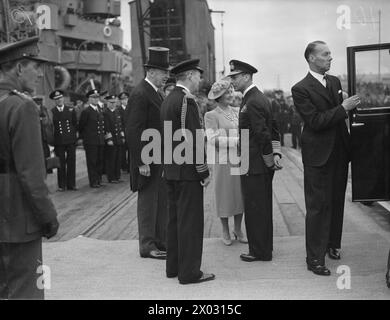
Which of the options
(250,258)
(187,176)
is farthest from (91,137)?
(187,176)

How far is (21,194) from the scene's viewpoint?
132 inches

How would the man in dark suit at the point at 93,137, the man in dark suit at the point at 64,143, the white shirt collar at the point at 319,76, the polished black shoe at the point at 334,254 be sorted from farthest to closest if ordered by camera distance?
the man in dark suit at the point at 93,137, the man in dark suit at the point at 64,143, the polished black shoe at the point at 334,254, the white shirt collar at the point at 319,76

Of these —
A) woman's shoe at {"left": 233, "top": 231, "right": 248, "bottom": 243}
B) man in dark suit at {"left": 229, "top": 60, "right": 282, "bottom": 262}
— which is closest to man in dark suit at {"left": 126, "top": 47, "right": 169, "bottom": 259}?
man in dark suit at {"left": 229, "top": 60, "right": 282, "bottom": 262}

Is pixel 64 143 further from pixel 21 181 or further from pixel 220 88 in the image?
pixel 21 181

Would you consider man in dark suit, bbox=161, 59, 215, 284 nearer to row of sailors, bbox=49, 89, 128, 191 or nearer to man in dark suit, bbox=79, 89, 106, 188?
row of sailors, bbox=49, 89, 128, 191

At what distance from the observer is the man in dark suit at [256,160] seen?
5.39 m

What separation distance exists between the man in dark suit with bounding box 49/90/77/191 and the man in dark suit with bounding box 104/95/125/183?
3.75 feet

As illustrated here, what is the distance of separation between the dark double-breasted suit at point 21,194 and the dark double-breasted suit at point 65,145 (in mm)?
7628

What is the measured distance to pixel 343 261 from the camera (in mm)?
5250

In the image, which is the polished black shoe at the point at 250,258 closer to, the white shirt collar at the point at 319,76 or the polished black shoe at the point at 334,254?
the polished black shoe at the point at 334,254

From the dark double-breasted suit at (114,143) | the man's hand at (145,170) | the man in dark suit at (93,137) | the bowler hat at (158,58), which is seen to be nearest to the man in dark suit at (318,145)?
the bowler hat at (158,58)

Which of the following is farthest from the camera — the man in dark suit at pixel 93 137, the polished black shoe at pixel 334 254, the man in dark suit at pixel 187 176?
the man in dark suit at pixel 93 137

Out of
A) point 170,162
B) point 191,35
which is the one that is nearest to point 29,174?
point 170,162
